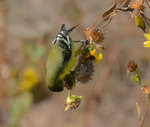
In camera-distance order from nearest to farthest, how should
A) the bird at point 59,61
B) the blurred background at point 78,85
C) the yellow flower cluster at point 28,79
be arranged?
the bird at point 59,61, the blurred background at point 78,85, the yellow flower cluster at point 28,79

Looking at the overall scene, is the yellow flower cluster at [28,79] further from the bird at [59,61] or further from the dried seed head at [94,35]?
the bird at [59,61]

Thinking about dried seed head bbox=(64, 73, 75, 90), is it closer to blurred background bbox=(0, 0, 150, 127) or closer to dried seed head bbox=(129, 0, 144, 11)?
dried seed head bbox=(129, 0, 144, 11)

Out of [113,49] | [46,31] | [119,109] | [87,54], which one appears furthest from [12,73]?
[87,54]

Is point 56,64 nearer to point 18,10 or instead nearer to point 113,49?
point 113,49

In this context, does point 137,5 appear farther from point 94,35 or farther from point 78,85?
point 78,85

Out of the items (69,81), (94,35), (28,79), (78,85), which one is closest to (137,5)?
(94,35)

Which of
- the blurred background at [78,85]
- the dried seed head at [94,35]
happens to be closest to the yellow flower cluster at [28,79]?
the blurred background at [78,85]
